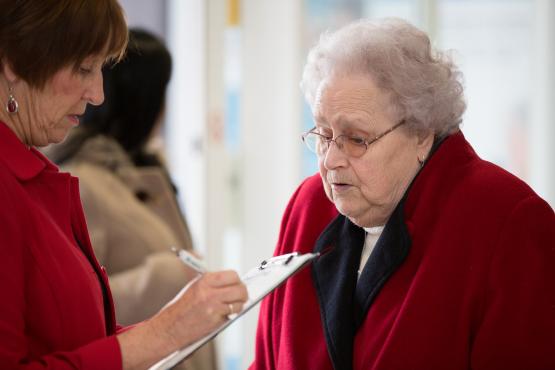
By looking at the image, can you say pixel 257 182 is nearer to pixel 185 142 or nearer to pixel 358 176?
pixel 185 142

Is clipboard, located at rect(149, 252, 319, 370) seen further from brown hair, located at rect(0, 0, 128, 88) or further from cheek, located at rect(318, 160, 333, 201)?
brown hair, located at rect(0, 0, 128, 88)

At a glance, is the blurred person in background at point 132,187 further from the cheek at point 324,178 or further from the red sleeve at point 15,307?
the red sleeve at point 15,307

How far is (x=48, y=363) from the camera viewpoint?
4.15 ft

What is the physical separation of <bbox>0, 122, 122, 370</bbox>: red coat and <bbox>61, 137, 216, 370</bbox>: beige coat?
999mm

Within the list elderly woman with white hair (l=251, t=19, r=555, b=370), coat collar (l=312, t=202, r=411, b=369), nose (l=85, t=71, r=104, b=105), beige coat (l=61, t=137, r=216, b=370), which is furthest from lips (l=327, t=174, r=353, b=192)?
beige coat (l=61, t=137, r=216, b=370)

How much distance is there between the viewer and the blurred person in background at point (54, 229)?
49.8 inches

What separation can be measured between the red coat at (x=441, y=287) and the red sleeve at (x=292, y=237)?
0.02m

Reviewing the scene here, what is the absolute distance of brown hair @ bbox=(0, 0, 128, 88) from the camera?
1.27 m

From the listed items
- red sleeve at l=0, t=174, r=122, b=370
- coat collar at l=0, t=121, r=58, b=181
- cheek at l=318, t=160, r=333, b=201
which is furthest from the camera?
cheek at l=318, t=160, r=333, b=201

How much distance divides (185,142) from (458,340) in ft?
10.7

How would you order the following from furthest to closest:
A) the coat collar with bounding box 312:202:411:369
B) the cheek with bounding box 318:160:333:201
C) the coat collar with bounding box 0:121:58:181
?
the cheek with bounding box 318:160:333:201
the coat collar with bounding box 312:202:411:369
the coat collar with bounding box 0:121:58:181

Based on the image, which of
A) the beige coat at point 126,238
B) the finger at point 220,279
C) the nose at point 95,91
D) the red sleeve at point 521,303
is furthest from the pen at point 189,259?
the beige coat at point 126,238

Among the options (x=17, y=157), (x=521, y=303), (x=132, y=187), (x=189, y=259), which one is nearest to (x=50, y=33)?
(x=17, y=157)

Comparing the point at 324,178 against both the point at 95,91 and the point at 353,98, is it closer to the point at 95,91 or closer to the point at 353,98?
the point at 353,98
